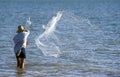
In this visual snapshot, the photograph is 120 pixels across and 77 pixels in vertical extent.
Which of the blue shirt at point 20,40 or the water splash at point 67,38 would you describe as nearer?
the blue shirt at point 20,40

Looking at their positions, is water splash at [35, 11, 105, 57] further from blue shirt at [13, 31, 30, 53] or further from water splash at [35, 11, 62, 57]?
blue shirt at [13, 31, 30, 53]

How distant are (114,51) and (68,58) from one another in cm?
361

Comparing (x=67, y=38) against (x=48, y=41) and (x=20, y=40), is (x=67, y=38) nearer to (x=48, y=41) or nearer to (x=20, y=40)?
(x=48, y=41)

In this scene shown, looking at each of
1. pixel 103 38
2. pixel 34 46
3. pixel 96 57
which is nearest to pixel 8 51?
pixel 34 46

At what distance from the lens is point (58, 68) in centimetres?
2158

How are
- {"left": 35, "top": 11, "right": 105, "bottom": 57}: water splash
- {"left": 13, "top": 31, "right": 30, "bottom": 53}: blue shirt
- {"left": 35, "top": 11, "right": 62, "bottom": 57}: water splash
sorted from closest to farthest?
{"left": 13, "top": 31, "right": 30, "bottom": 53}: blue shirt → {"left": 35, "top": 11, "right": 62, "bottom": 57}: water splash → {"left": 35, "top": 11, "right": 105, "bottom": 57}: water splash

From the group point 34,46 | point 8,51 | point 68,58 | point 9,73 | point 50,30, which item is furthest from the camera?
point 34,46

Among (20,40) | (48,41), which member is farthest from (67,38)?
(20,40)

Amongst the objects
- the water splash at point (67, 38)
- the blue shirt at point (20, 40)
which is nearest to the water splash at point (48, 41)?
the water splash at point (67, 38)

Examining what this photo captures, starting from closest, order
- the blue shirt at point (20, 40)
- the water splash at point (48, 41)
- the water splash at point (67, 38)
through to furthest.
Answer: the blue shirt at point (20, 40) < the water splash at point (48, 41) < the water splash at point (67, 38)

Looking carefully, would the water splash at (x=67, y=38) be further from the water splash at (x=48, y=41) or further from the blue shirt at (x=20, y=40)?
A: the blue shirt at (x=20, y=40)

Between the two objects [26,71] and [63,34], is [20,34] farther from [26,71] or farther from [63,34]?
[63,34]

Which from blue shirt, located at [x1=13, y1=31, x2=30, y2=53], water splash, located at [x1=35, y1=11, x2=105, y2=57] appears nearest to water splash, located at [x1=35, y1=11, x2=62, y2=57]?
water splash, located at [x1=35, y1=11, x2=105, y2=57]

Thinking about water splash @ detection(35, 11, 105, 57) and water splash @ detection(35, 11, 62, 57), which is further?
water splash @ detection(35, 11, 105, 57)
